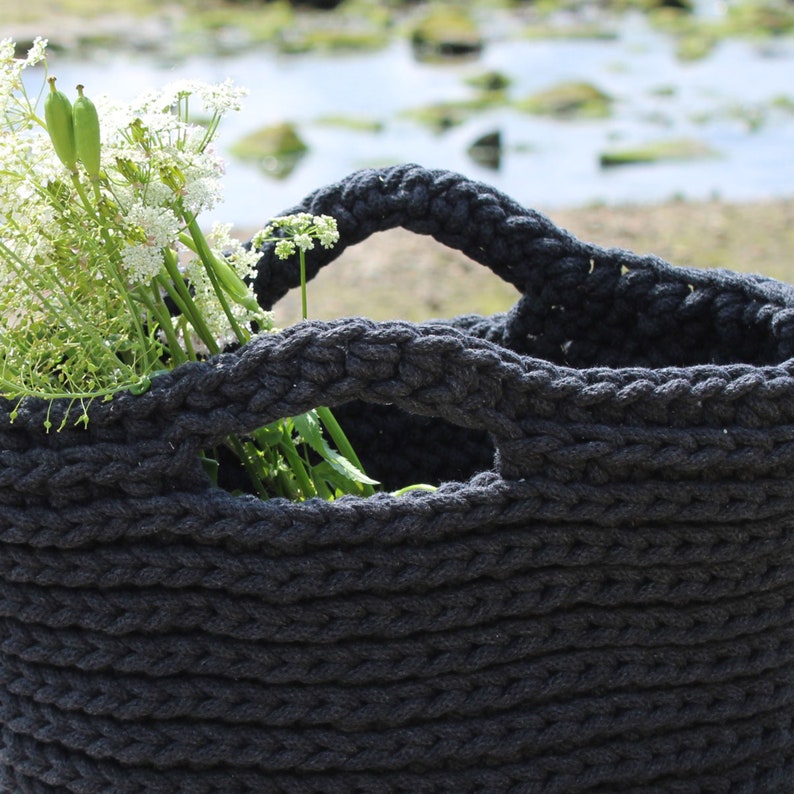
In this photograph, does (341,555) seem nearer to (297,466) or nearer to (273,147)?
(297,466)

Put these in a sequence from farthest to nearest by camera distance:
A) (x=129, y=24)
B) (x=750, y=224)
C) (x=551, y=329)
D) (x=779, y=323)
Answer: (x=129, y=24) → (x=750, y=224) → (x=551, y=329) → (x=779, y=323)

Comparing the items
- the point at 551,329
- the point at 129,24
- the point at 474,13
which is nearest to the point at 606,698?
the point at 551,329

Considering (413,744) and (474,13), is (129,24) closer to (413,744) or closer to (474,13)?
(474,13)

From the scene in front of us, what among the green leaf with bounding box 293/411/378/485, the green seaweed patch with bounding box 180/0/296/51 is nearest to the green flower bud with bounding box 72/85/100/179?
the green leaf with bounding box 293/411/378/485

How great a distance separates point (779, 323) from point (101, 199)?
2.11 feet

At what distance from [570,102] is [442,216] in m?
5.21

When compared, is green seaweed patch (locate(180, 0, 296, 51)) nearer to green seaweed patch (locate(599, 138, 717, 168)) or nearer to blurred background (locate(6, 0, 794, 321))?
blurred background (locate(6, 0, 794, 321))

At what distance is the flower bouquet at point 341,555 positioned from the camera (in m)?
0.87

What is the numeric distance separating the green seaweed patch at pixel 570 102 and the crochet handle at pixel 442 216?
497 cm

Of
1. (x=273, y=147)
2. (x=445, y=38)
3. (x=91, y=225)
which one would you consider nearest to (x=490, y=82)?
(x=445, y=38)

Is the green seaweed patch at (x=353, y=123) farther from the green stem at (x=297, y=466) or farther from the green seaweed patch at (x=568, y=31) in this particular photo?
the green stem at (x=297, y=466)

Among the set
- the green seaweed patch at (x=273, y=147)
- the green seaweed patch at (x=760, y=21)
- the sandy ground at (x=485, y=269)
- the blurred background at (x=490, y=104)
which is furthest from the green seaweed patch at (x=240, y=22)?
the sandy ground at (x=485, y=269)

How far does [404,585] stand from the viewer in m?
0.89

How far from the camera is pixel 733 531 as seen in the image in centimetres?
93
